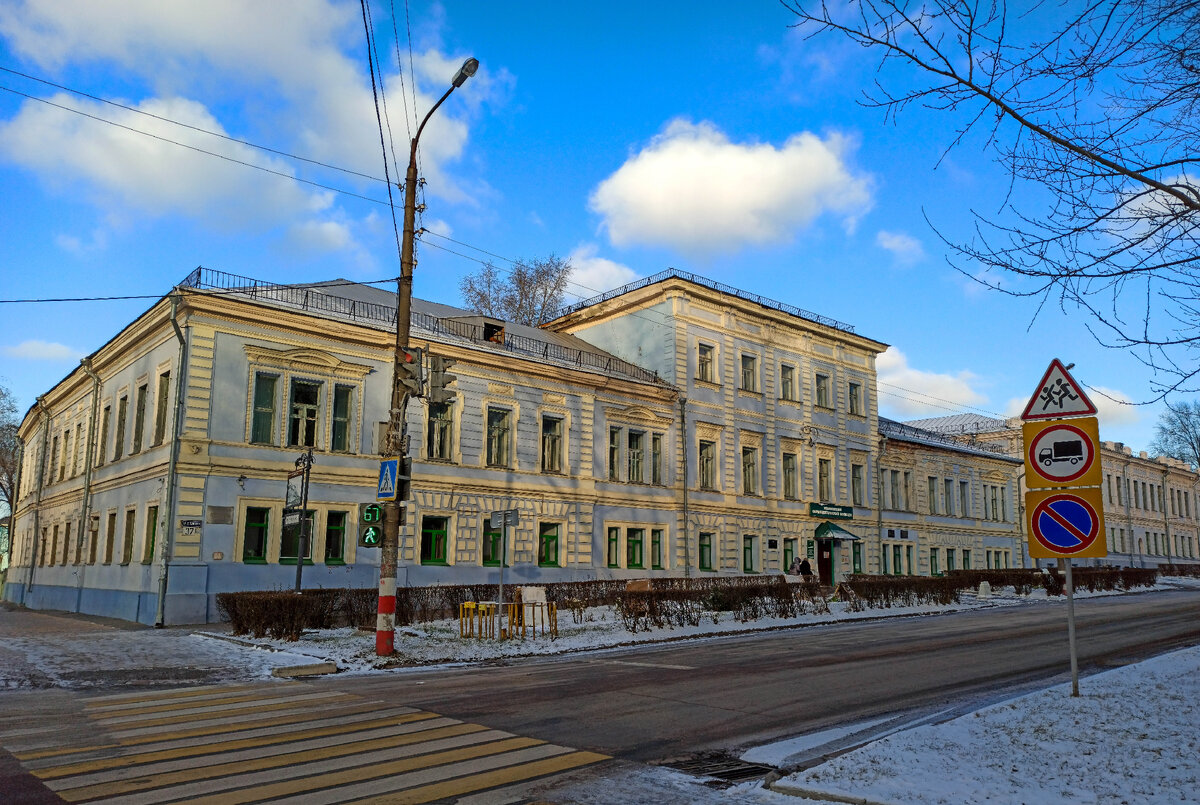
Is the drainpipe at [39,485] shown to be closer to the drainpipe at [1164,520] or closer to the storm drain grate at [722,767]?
the storm drain grate at [722,767]

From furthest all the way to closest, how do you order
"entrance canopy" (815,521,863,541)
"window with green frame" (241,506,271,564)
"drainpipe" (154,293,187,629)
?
"entrance canopy" (815,521,863,541), "window with green frame" (241,506,271,564), "drainpipe" (154,293,187,629)

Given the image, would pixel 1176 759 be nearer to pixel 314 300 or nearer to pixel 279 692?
pixel 279 692

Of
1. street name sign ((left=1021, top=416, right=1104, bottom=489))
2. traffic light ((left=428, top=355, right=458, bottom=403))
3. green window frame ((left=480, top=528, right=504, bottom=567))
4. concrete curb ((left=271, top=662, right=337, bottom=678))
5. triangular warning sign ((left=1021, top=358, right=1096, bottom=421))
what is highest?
traffic light ((left=428, top=355, right=458, bottom=403))

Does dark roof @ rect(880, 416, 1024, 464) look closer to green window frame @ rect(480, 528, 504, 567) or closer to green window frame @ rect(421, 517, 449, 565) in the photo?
green window frame @ rect(480, 528, 504, 567)

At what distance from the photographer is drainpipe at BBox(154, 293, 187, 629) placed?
74.4 feet

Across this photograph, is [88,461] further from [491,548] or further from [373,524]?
[373,524]

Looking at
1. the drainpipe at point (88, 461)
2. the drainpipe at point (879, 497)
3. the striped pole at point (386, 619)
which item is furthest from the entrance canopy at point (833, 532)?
the drainpipe at point (88, 461)

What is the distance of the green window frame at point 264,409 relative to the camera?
83.9ft

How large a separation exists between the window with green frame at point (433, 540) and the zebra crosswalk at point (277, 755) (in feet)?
60.9

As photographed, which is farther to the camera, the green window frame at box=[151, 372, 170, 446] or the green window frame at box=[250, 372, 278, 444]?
the green window frame at box=[151, 372, 170, 446]

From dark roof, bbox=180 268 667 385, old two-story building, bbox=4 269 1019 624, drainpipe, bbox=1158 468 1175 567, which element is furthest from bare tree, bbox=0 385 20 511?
drainpipe, bbox=1158 468 1175 567

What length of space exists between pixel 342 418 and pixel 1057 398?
22.5 metres

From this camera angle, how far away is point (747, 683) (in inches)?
467

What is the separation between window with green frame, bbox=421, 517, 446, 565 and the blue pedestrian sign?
43.4 ft
